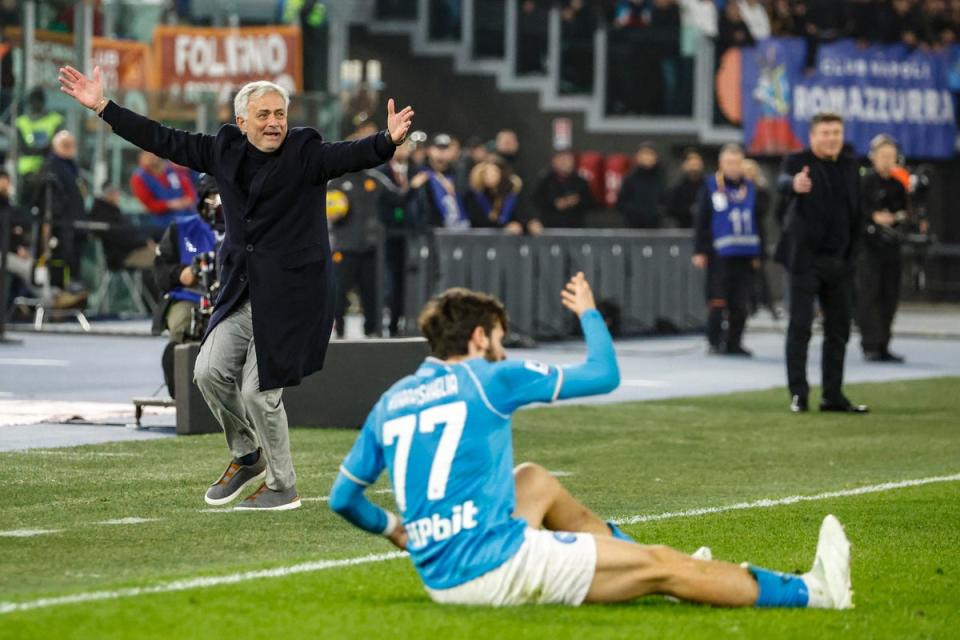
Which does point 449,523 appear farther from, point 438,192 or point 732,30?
point 732,30

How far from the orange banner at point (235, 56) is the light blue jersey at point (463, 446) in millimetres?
23108

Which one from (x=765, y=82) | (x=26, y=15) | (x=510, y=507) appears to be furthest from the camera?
(x=765, y=82)

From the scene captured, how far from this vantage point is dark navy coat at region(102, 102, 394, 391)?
9789 mm

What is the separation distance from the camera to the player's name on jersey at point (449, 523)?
275 inches

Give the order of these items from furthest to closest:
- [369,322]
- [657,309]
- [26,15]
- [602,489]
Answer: [26,15]
[657,309]
[369,322]
[602,489]

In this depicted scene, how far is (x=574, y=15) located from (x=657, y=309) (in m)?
7.56

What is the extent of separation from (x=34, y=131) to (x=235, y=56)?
4.07 m

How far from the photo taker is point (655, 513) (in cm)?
1016

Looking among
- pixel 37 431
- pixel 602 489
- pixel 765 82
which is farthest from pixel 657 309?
pixel 602 489

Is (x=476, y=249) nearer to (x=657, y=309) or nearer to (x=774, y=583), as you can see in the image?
(x=657, y=309)

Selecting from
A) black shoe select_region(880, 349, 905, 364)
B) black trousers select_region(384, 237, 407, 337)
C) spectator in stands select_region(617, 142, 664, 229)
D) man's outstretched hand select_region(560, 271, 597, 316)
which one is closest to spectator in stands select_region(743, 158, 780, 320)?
spectator in stands select_region(617, 142, 664, 229)

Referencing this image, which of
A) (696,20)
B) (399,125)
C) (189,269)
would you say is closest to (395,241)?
(189,269)

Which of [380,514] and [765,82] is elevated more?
[765,82]

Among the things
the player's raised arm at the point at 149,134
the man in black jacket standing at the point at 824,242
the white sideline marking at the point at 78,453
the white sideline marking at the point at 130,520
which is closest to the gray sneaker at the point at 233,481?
the white sideline marking at the point at 130,520
